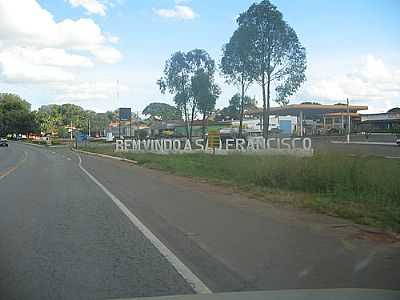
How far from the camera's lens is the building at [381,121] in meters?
82.9

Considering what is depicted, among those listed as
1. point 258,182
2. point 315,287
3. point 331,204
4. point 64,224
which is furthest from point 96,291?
point 258,182

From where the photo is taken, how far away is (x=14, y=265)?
7.34m

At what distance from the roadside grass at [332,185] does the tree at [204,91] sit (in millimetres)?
36598

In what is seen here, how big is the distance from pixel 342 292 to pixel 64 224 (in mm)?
6901

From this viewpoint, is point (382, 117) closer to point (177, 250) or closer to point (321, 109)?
point (321, 109)

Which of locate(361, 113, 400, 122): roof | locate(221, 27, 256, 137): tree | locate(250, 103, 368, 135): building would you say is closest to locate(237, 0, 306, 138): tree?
locate(221, 27, 256, 137): tree

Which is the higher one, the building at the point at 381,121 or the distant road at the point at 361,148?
the building at the point at 381,121

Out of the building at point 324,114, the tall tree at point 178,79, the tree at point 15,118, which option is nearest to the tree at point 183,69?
the tall tree at point 178,79

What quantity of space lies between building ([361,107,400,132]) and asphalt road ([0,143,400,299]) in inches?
2844

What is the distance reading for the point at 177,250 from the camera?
835cm

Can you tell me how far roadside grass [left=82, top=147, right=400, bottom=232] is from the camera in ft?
39.1

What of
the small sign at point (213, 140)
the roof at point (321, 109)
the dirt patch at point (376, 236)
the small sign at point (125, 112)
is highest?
the roof at point (321, 109)

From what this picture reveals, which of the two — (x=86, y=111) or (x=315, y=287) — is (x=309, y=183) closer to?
(x=315, y=287)

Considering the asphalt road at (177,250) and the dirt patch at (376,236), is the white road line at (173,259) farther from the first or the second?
the dirt patch at (376,236)
